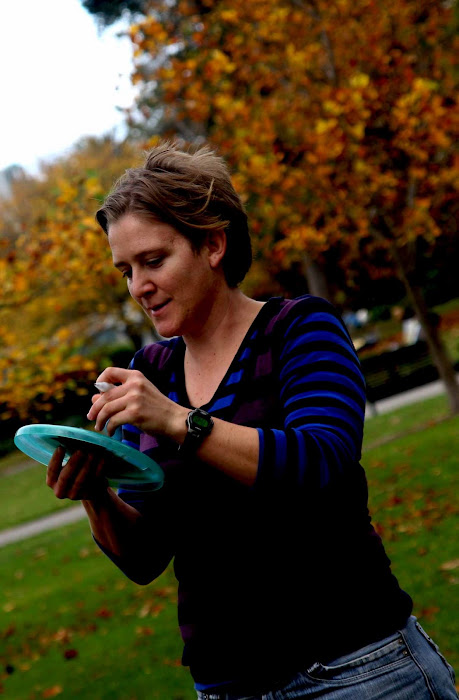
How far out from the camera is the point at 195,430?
1508 mm

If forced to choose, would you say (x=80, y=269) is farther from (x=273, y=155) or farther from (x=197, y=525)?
(x=197, y=525)

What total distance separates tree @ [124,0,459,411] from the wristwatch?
8728 mm

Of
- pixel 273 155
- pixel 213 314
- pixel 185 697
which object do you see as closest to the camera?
pixel 213 314

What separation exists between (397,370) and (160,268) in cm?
1634

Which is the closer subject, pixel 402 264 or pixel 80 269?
pixel 80 269

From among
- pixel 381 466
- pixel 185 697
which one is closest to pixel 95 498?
pixel 185 697

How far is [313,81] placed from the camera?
1133 cm

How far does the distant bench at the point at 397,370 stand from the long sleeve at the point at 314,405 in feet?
50.0

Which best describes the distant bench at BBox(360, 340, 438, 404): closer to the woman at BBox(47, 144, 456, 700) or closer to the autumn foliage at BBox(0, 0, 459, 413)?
the autumn foliage at BBox(0, 0, 459, 413)

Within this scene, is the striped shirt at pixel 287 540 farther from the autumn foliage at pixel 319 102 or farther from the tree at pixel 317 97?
the tree at pixel 317 97

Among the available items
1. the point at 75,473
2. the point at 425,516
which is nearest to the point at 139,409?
the point at 75,473

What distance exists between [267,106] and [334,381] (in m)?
9.72

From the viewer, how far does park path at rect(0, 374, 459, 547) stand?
1512 cm

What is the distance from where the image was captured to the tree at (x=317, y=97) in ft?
34.3
